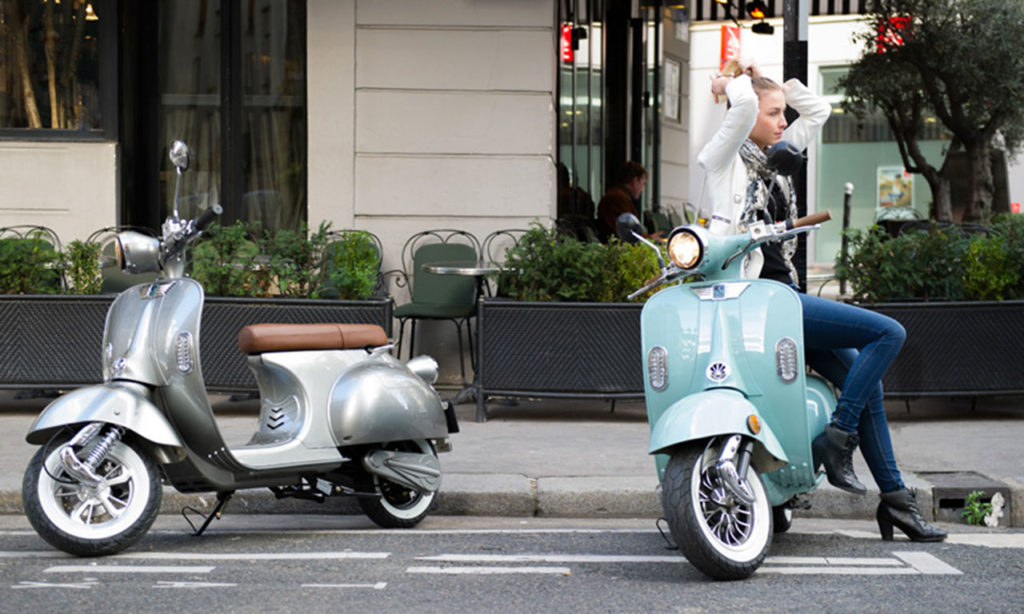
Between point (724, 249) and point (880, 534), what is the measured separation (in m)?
1.52

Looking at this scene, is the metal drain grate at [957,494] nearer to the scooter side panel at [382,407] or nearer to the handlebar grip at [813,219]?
the handlebar grip at [813,219]

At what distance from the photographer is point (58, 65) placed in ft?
31.2

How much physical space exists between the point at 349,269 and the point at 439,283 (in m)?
1.14

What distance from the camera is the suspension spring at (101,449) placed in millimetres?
4508

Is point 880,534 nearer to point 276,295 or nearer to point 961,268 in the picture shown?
point 961,268

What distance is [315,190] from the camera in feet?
30.3

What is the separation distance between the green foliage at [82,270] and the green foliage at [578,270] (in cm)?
263

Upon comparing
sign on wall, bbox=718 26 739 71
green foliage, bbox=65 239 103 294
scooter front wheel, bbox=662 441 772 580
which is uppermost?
sign on wall, bbox=718 26 739 71

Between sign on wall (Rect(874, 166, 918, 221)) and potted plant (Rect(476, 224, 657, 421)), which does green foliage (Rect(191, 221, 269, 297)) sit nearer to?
potted plant (Rect(476, 224, 657, 421))

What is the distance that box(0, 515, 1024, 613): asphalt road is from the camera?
3973mm

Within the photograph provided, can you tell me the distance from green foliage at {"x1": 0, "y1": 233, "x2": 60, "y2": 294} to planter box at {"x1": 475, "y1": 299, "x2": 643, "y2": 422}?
2.75 meters

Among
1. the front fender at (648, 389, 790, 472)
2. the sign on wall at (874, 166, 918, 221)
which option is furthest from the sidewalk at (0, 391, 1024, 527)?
the sign on wall at (874, 166, 918, 221)

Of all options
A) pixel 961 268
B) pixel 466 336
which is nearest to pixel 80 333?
pixel 466 336

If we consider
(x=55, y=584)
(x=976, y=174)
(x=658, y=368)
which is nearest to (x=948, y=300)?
(x=658, y=368)
